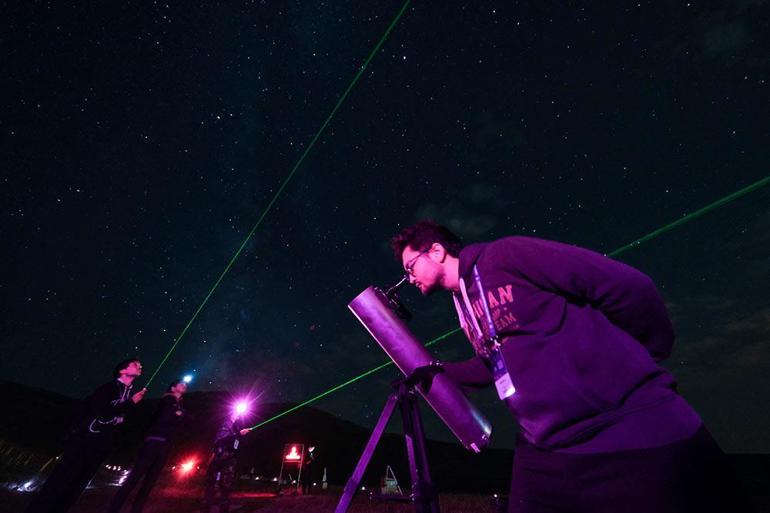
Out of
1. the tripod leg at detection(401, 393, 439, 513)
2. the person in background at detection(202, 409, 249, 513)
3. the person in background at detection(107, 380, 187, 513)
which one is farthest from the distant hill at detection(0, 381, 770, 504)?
the tripod leg at detection(401, 393, 439, 513)

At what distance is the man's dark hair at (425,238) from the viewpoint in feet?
9.32

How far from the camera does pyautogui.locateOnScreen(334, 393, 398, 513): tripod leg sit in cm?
242

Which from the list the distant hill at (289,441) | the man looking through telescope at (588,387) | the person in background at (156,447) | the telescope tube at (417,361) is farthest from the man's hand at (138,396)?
the distant hill at (289,441)

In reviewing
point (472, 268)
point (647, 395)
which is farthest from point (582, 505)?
point (472, 268)

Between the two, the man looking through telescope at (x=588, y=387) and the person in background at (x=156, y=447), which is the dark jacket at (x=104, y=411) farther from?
the man looking through telescope at (x=588, y=387)

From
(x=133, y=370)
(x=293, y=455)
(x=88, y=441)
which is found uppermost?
(x=293, y=455)

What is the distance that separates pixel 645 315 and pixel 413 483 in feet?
6.67

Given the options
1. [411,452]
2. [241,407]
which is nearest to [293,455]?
[241,407]

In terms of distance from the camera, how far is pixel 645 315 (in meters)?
1.67

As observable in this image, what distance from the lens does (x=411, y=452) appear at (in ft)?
9.27

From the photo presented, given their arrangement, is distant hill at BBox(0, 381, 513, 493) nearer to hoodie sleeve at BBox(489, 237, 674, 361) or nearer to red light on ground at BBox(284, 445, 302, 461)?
red light on ground at BBox(284, 445, 302, 461)

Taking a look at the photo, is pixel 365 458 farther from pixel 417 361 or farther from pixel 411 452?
pixel 417 361

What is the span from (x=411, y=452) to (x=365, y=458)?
17.9 inches

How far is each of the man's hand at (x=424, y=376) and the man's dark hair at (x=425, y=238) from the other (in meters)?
0.94
